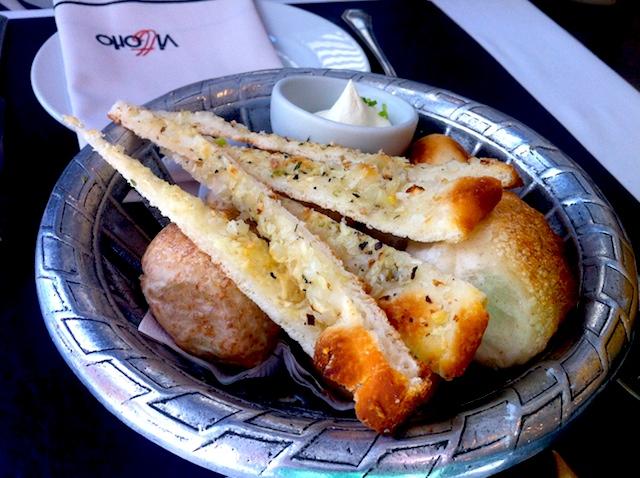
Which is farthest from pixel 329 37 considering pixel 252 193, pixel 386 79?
pixel 252 193

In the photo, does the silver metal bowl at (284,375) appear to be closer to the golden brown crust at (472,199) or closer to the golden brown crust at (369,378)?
the golden brown crust at (369,378)

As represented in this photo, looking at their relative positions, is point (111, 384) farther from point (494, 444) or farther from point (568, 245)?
point (568, 245)

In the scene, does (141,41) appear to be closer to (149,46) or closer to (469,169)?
(149,46)

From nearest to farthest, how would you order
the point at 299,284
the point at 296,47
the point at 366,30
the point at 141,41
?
the point at 299,284, the point at 141,41, the point at 296,47, the point at 366,30


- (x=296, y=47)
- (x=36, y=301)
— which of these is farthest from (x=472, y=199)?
(x=296, y=47)

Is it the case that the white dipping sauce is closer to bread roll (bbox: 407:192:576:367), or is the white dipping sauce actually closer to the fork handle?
bread roll (bbox: 407:192:576:367)

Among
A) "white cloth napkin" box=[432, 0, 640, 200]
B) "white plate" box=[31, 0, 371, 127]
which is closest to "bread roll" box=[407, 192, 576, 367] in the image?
"white cloth napkin" box=[432, 0, 640, 200]

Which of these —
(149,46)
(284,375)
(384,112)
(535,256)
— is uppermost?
(149,46)
